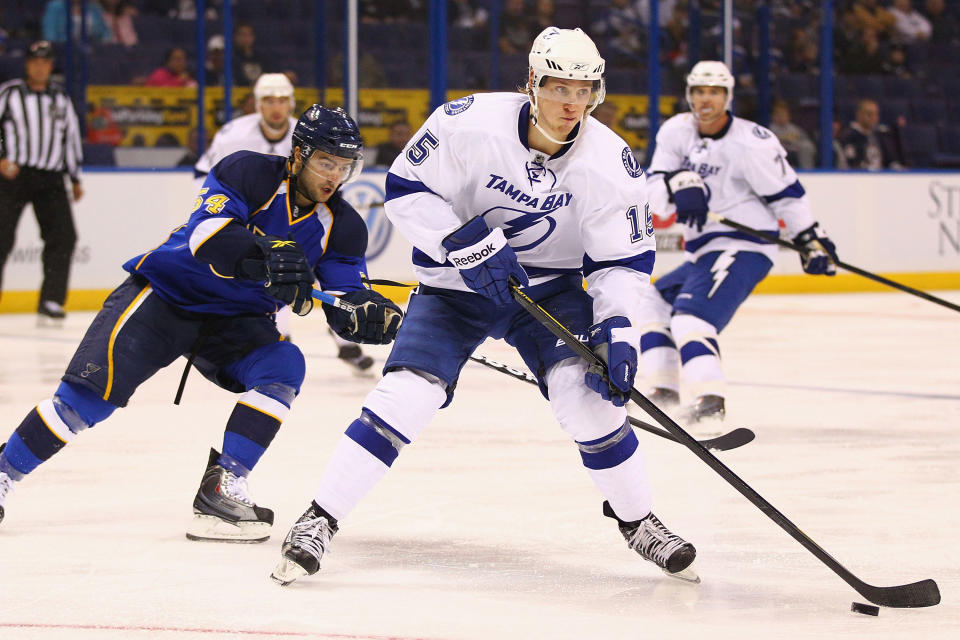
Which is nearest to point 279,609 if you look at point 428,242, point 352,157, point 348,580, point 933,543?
point 348,580

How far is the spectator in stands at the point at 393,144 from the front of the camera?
969 centimetres

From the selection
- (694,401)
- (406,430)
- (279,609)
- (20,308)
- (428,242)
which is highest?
(428,242)

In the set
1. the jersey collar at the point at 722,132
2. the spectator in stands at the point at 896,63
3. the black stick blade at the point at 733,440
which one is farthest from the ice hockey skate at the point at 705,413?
the spectator in stands at the point at 896,63

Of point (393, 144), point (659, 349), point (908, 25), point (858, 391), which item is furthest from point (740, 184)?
point (908, 25)

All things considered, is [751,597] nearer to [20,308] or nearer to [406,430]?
[406,430]

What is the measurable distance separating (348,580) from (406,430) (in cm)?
31

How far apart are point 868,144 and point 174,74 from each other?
16.3 feet

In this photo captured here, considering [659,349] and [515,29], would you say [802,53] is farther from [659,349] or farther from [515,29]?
[659,349]

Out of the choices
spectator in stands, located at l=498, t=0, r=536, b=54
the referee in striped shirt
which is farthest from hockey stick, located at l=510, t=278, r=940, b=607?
spectator in stands, located at l=498, t=0, r=536, b=54

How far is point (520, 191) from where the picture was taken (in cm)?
286

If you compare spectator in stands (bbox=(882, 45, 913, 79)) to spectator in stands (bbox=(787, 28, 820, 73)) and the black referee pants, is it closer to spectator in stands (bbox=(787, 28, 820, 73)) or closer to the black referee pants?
spectator in stands (bbox=(787, 28, 820, 73))

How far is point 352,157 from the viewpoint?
3.08 metres

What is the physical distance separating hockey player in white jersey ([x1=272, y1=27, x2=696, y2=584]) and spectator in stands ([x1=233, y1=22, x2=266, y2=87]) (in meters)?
7.32

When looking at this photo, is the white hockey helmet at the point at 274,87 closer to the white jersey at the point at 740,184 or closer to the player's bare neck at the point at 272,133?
the player's bare neck at the point at 272,133
